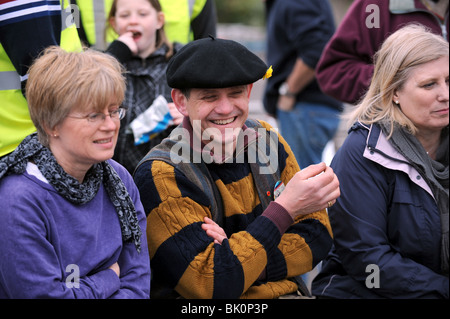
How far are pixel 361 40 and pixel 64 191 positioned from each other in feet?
6.89

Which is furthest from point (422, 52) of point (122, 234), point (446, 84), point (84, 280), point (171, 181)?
point (84, 280)

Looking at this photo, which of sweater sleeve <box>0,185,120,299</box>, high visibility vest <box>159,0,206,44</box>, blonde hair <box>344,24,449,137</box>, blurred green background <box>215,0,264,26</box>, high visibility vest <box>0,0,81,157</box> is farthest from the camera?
blurred green background <box>215,0,264,26</box>

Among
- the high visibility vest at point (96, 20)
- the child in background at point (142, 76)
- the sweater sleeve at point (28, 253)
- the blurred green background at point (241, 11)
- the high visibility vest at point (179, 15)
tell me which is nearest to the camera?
the sweater sleeve at point (28, 253)

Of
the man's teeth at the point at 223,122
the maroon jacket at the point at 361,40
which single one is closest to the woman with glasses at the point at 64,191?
the man's teeth at the point at 223,122

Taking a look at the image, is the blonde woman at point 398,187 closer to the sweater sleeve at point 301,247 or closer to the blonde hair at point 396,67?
the blonde hair at point 396,67

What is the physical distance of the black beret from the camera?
2.58 meters

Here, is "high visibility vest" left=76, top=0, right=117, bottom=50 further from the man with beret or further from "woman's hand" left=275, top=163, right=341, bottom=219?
"woman's hand" left=275, top=163, right=341, bottom=219

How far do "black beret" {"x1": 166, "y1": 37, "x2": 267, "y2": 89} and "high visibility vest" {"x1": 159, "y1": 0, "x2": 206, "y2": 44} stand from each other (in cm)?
94

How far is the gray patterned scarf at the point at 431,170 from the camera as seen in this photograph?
2908 millimetres

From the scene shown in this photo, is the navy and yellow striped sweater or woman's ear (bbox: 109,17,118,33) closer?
the navy and yellow striped sweater

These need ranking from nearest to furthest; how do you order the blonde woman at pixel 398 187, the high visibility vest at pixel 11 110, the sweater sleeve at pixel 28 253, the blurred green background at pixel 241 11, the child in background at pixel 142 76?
1. the sweater sleeve at pixel 28 253
2. the high visibility vest at pixel 11 110
3. the blonde woman at pixel 398 187
4. the child in background at pixel 142 76
5. the blurred green background at pixel 241 11

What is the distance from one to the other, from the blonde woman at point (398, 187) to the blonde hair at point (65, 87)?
123cm

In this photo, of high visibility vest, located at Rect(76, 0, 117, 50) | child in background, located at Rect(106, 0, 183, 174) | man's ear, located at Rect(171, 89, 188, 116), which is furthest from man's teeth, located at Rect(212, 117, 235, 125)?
high visibility vest, located at Rect(76, 0, 117, 50)
